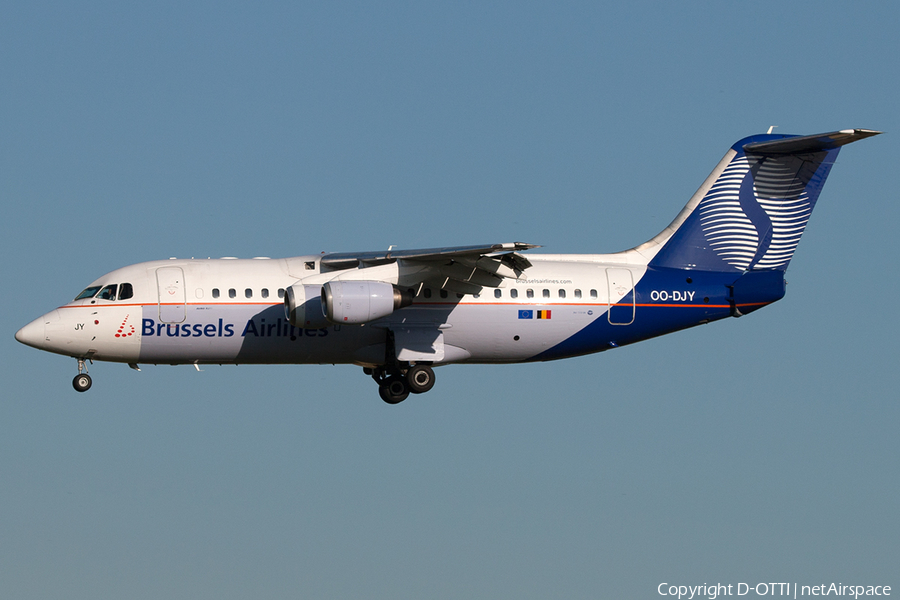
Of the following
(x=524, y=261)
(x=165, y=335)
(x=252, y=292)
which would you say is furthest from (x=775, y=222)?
(x=165, y=335)

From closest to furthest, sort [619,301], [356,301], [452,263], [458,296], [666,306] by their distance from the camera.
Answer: [356,301] → [452,263] → [458,296] → [619,301] → [666,306]

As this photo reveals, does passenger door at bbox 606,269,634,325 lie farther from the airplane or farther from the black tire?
the black tire

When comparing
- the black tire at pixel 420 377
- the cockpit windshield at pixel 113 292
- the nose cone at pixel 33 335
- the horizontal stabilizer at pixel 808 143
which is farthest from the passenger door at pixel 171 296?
the horizontal stabilizer at pixel 808 143

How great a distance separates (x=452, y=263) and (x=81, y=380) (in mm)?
7049

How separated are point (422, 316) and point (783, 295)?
A: 7286 mm

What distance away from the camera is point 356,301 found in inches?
874

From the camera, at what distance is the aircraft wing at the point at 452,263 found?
22656 millimetres

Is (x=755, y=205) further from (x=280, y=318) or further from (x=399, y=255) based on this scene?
(x=280, y=318)

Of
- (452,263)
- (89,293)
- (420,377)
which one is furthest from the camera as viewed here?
(420,377)

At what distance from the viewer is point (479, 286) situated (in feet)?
78.0

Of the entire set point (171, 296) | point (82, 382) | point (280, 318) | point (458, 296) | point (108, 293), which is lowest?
point (82, 382)

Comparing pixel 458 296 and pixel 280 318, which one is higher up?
pixel 458 296

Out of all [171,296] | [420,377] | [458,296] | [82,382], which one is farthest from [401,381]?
[82,382]

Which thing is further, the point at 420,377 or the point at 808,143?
the point at 808,143
